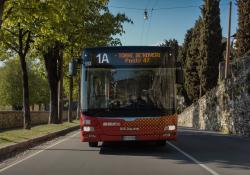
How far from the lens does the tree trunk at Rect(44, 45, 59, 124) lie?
38.7m

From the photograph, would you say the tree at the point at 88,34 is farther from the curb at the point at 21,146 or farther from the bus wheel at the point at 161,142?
the bus wheel at the point at 161,142

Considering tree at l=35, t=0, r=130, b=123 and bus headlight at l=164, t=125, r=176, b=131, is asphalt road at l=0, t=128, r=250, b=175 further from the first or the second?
tree at l=35, t=0, r=130, b=123

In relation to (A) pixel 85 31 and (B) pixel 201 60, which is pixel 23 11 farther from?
(B) pixel 201 60

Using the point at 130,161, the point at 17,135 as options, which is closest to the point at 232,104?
the point at 17,135

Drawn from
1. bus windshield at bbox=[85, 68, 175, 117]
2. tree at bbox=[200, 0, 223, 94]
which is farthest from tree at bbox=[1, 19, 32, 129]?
tree at bbox=[200, 0, 223, 94]

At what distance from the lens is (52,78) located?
39.5 m

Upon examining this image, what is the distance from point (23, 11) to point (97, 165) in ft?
35.7

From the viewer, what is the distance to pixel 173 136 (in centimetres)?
1694

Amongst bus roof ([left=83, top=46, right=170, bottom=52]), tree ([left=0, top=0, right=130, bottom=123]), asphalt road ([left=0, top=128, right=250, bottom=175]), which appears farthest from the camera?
tree ([left=0, top=0, right=130, bottom=123])

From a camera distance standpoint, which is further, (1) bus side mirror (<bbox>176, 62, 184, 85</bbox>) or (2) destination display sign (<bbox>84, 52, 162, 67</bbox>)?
(2) destination display sign (<bbox>84, 52, 162, 67</bbox>)

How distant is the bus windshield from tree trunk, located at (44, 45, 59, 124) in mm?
21651

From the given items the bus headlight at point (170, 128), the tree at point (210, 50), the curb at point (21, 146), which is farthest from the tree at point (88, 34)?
the tree at point (210, 50)

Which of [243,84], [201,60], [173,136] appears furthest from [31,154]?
[201,60]

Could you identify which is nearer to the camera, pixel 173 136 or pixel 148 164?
pixel 148 164
